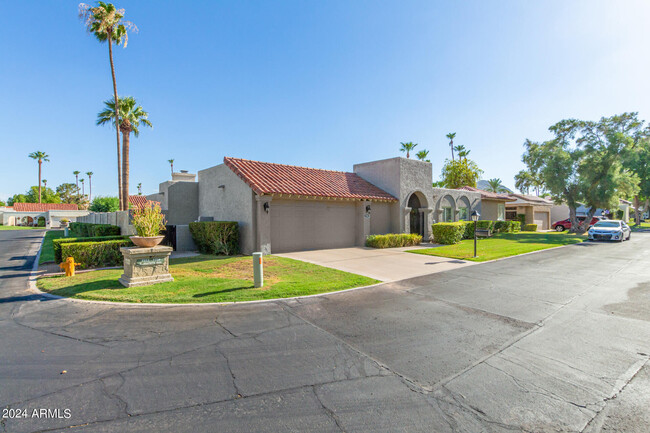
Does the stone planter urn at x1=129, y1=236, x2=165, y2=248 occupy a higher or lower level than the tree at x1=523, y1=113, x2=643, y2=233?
lower

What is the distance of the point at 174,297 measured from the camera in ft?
23.8

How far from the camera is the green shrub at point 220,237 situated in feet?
46.0

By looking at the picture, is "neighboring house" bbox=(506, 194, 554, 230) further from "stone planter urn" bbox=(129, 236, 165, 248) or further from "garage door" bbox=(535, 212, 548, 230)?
"stone planter urn" bbox=(129, 236, 165, 248)

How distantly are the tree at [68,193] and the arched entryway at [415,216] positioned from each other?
97886 millimetres

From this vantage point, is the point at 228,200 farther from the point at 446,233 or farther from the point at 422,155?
the point at 422,155

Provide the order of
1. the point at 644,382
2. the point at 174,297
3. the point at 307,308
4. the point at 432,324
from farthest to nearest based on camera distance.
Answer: the point at 174,297 < the point at 307,308 < the point at 432,324 < the point at 644,382

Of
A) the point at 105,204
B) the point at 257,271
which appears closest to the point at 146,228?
the point at 257,271

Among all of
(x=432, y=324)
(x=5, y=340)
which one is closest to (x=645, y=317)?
(x=432, y=324)

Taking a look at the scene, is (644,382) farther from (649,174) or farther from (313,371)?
(649,174)

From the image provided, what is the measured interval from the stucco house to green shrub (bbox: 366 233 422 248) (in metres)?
0.59

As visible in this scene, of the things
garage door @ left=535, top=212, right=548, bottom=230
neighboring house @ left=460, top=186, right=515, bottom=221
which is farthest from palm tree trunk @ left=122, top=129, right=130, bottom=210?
garage door @ left=535, top=212, right=548, bottom=230

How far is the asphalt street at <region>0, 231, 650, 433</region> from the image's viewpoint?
3094 mm

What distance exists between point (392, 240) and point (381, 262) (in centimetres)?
562

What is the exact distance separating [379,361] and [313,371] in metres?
0.98
